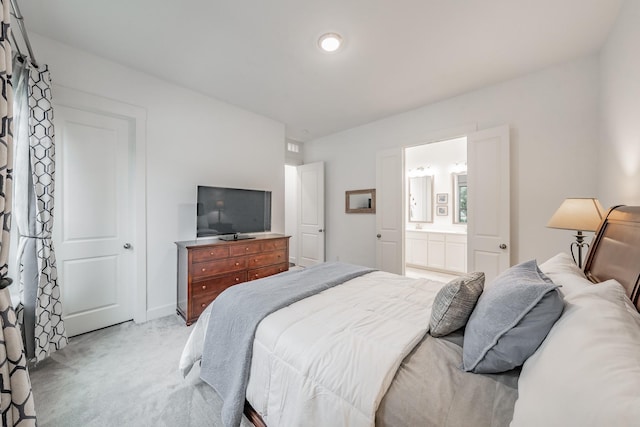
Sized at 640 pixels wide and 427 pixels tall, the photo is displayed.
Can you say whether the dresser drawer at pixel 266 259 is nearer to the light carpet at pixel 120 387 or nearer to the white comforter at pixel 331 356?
the light carpet at pixel 120 387

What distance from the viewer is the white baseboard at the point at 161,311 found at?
2730 mm

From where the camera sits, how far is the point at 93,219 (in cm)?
248

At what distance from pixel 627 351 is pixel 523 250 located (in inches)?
106

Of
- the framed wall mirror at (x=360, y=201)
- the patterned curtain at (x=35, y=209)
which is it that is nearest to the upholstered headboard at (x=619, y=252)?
the framed wall mirror at (x=360, y=201)

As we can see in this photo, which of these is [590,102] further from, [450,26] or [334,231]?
[334,231]

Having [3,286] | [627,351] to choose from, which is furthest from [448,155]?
[3,286]

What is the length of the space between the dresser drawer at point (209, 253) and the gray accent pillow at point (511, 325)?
2557 millimetres

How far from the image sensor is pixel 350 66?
8.23 feet

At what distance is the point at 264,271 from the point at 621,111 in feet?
12.4

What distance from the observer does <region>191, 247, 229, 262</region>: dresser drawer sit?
2.60m

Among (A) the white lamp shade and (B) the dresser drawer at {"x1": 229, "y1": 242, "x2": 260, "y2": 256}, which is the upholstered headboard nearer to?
(A) the white lamp shade

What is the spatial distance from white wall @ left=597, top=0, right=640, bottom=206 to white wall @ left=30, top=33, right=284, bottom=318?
3653 millimetres

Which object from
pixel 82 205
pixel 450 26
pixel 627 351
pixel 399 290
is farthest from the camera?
pixel 82 205

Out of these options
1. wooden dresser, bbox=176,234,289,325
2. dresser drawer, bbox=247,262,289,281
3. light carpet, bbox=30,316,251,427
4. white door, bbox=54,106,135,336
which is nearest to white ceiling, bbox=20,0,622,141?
white door, bbox=54,106,135,336
